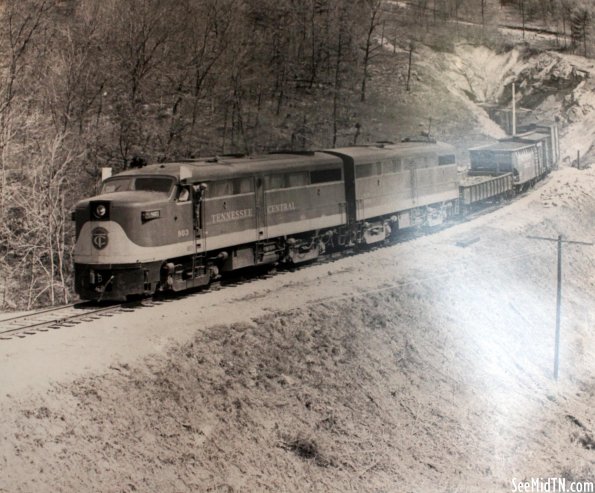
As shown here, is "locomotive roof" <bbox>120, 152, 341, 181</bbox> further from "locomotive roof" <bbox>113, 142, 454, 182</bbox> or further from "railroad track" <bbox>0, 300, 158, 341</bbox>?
"railroad track" <bbox>0, 300, 158, 341</bbox>

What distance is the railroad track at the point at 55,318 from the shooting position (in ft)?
53.7

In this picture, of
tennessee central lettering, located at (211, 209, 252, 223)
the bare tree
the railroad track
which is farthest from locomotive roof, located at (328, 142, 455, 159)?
the bare tree

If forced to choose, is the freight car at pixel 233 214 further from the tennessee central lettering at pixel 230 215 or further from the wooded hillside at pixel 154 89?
the wooded hillside at pixel 154 89

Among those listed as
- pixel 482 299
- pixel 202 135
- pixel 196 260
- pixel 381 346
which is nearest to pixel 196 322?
pixel 196 260

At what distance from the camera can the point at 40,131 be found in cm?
3016

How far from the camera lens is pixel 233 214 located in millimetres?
20891

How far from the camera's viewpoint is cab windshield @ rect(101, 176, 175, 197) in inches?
751

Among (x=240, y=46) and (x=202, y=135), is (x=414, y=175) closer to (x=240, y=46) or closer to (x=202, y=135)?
(x=202, y=135)

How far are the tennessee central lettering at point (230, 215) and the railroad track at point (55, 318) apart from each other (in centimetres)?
303

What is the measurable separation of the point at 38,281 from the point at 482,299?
17861 mm

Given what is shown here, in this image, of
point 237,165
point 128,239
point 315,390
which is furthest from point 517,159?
point 128,239

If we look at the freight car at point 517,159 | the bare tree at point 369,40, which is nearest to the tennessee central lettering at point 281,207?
the freight car at point 517,159

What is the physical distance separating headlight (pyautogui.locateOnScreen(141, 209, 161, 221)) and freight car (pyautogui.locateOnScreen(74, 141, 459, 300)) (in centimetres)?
3

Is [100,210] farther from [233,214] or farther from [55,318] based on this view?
[233,214]
